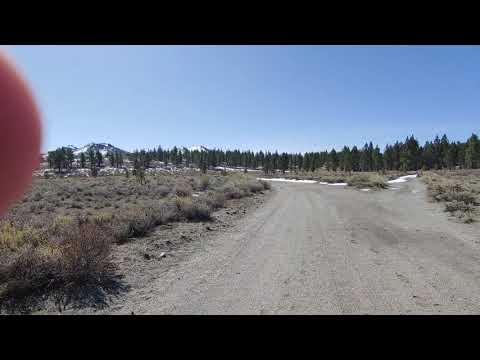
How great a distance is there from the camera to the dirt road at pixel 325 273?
404 centimetres

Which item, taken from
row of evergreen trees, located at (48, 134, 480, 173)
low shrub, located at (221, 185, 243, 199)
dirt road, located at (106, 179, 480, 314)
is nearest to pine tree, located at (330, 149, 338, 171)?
row of evergreen trees, located at (48, 134, 480, 173)

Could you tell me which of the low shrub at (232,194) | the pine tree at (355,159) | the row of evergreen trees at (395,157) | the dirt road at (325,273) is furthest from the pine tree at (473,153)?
the dirt road at (325,273)

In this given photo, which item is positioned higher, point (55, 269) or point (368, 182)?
point (368, 182)

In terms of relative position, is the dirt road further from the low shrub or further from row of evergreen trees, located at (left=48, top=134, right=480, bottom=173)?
row of evergreen trees, located at (left=48, top=134, right=480, bottom=173)

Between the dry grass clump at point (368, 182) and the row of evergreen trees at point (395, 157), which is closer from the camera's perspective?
the dry grass clump at point (368, 182)

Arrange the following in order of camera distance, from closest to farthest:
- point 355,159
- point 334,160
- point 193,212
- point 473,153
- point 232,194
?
point 193,212 < point 232,194 < point 473,153 < point 355,159 < point 334,160

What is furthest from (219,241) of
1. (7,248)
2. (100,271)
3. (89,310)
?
(7,248)

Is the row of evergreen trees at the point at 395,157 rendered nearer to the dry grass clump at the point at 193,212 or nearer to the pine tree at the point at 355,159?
the pine tree at the point at 355,159

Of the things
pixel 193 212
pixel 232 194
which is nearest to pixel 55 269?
pixel 193 212

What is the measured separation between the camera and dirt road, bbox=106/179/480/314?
13.2 feet

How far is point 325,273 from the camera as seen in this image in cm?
537

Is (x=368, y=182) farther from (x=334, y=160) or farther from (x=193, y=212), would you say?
(x=334, y=160)

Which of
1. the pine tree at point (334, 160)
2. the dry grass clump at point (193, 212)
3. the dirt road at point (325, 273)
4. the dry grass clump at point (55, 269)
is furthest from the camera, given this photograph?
the pine tree at point (334, 160)
